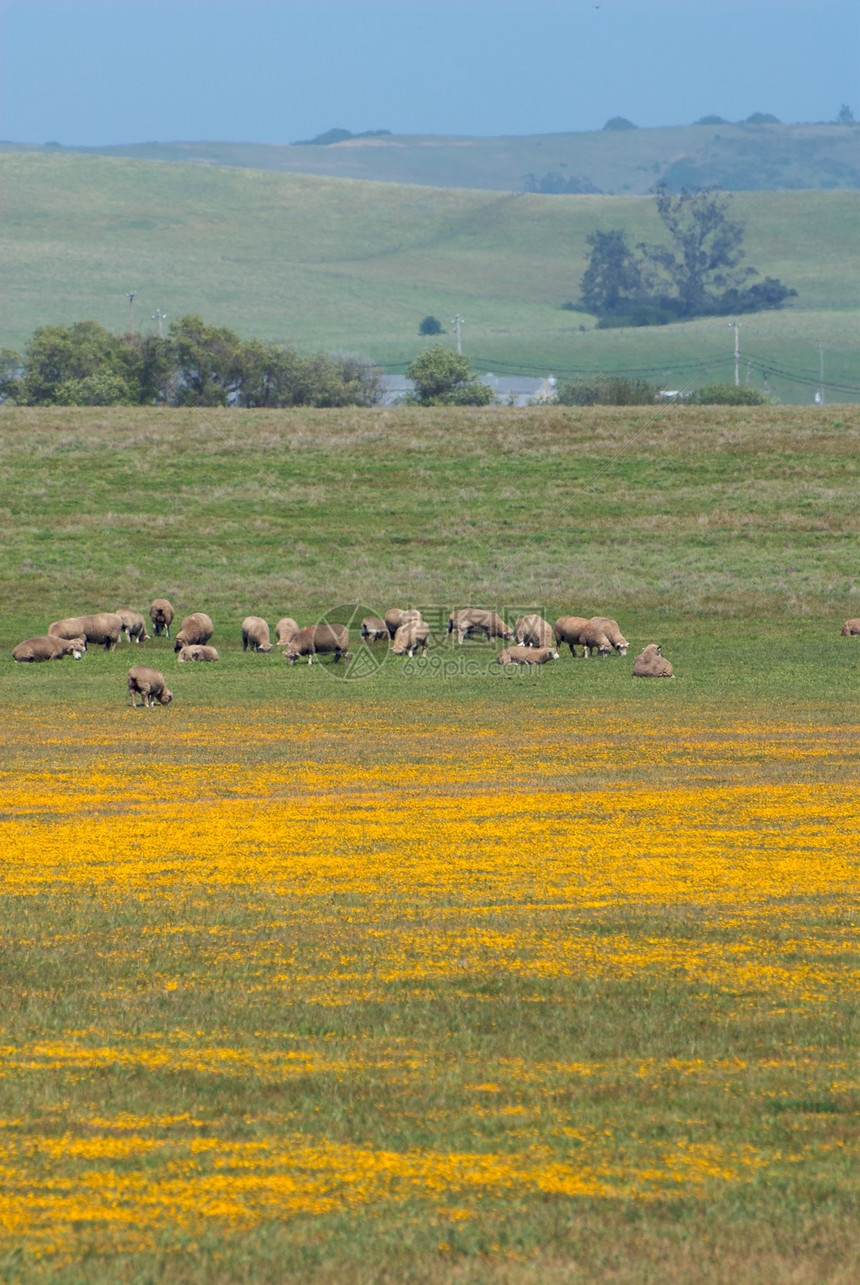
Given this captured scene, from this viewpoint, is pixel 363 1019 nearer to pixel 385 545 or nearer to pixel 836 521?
pixel 385 545

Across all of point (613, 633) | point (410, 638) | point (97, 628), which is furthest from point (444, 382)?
point (613, 633)

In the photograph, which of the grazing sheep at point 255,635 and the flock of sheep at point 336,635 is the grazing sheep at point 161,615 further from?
the grazing sheep at point 255,635

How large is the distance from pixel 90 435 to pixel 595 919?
68.7 meters

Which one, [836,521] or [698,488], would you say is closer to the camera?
[836,521]

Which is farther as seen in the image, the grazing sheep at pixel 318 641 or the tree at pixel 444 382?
Answer: the tree at pixel 444 382

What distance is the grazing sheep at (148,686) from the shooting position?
30016 millimetres

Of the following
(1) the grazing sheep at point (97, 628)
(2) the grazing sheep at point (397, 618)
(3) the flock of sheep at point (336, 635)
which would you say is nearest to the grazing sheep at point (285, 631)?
(3) the flock of sheep at point (336, 635)

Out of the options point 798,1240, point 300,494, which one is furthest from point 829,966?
point 300,494

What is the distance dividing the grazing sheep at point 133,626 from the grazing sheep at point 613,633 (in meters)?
13.6

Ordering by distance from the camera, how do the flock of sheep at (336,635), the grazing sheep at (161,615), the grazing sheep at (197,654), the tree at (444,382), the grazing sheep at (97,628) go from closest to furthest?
the flock of sheep at (336,635) → the grazing sheep at (197,654) → the grazing sheep at (97,628) → the grazing sheep at (161,615) → the tree at (444,382)

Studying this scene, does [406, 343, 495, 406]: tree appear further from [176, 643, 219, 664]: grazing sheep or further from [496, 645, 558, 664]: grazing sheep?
[496, 645, 558, 664]: grazing sheep

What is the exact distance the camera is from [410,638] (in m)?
41.7

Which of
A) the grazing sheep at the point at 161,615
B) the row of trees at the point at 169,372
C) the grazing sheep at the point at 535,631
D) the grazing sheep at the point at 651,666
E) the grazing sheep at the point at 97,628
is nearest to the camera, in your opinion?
the grazing sheep at the point at 651,666

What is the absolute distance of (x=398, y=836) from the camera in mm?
16531
